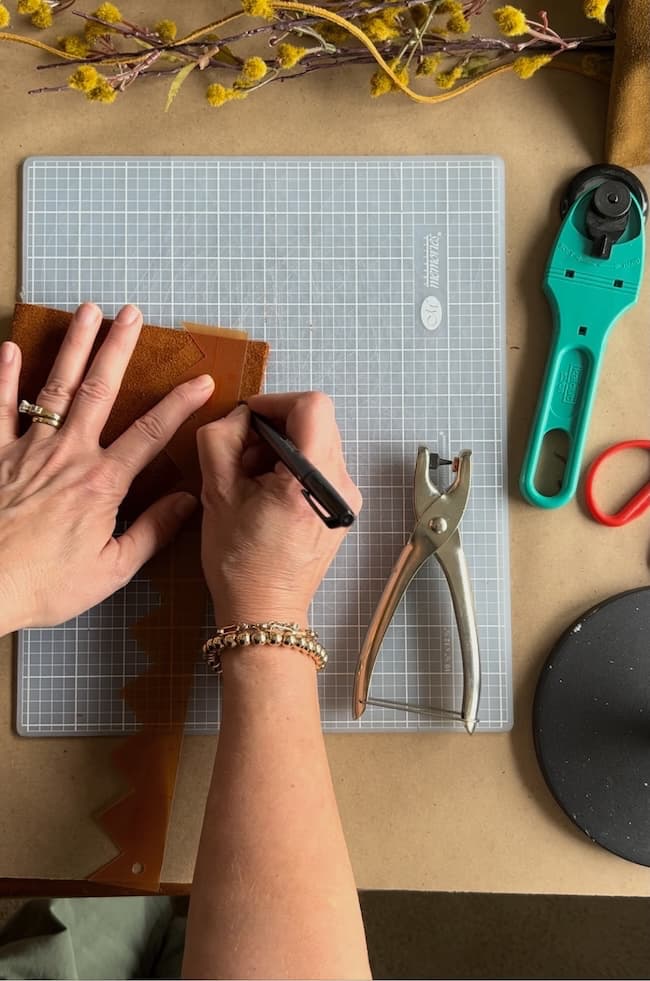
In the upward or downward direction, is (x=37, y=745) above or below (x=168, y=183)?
below

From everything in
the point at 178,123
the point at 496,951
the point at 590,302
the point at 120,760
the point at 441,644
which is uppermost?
the point at 178,123

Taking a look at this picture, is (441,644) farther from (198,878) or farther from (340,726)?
(198,878)

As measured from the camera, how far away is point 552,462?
1.01m

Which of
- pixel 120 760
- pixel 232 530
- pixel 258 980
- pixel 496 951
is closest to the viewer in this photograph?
pixel 258 980

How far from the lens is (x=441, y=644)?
100cm

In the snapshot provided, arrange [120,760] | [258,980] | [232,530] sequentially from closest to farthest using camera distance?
[258,980]
[232,530]
[120,760]

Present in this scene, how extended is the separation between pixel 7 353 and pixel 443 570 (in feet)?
1.82

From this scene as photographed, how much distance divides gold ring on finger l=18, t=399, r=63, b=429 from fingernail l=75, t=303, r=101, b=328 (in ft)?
0.35

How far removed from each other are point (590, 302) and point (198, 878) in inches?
29.4

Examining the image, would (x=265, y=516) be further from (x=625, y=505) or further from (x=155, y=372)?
(x=625, y=505)

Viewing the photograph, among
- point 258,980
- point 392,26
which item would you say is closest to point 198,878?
point 258,980

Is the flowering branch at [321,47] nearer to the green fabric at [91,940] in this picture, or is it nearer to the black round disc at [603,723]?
the black round disc at [603,723]

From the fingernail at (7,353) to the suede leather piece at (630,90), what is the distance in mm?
732

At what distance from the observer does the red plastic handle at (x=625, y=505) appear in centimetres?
99
